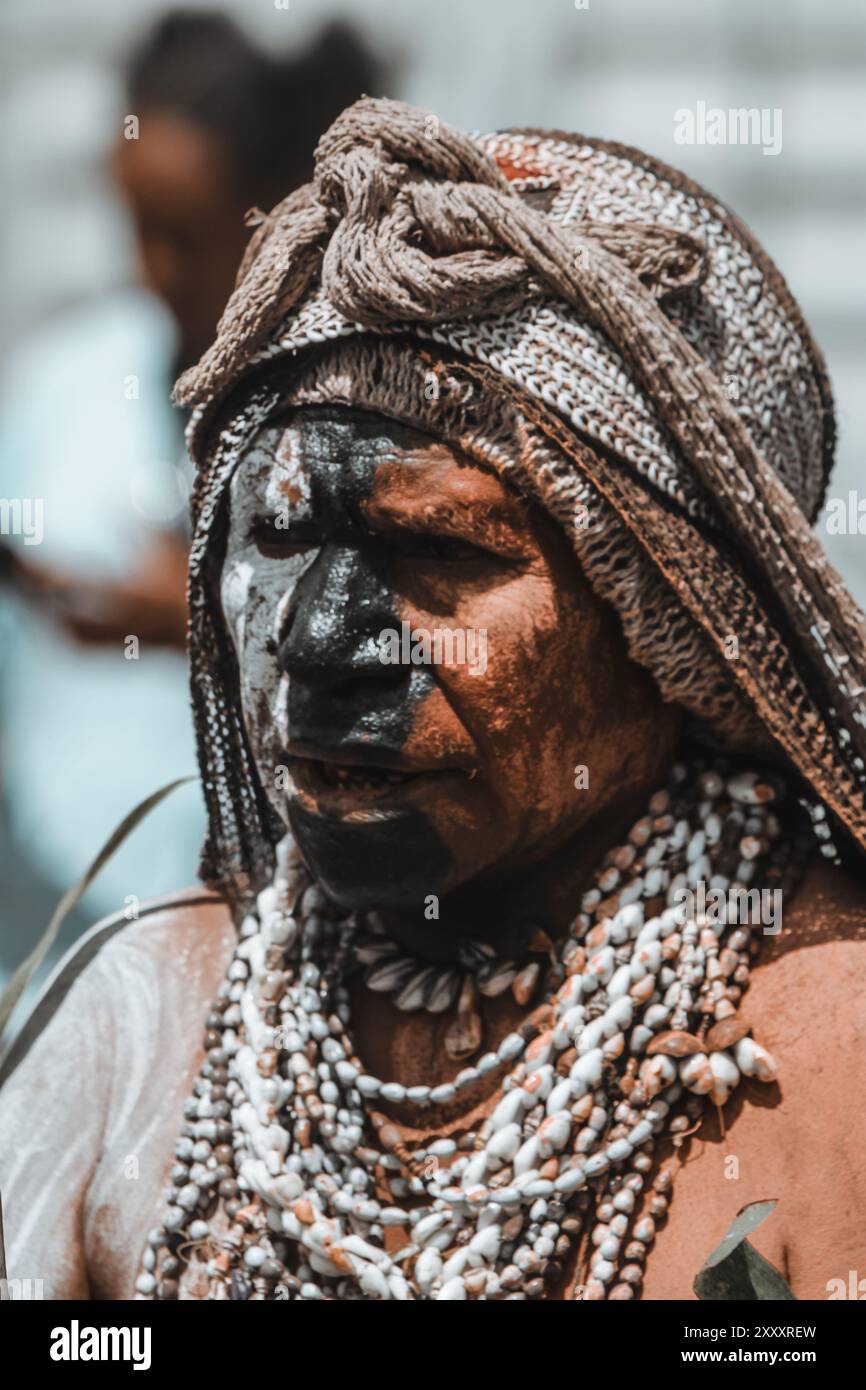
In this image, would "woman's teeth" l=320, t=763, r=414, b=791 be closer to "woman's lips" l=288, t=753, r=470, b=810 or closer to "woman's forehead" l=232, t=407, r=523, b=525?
"woman's lips" l=288, t=753, r=470, b=810

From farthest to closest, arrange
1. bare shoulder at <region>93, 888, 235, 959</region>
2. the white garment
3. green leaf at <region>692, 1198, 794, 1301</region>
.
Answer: bare shoulder at <region>93, 888, 235, 959</region>
the white garment
green leaf at <region>692, 1198, 794, 1301</region>

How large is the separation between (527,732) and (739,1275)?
0.46 m

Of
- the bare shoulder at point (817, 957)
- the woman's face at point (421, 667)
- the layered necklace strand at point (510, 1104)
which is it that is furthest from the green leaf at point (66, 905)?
the bare shoulder at point (817, 957)

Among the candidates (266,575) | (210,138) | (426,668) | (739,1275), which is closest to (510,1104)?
(739,1275)

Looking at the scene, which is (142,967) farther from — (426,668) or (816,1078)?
(816,1078)

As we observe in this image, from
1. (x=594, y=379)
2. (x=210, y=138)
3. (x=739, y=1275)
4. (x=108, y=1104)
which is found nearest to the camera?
(x=739, y=1275)

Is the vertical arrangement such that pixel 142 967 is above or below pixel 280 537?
below

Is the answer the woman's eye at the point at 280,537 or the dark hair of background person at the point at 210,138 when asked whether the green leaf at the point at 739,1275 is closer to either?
the woman's eye at the point at 280,537

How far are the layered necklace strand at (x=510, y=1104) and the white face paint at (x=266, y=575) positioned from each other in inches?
8.4

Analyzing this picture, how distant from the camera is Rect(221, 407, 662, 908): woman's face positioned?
1.48 m

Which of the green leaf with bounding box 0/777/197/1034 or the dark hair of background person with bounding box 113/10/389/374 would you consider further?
the dark hair of background person with bounding box 113/10/389/374

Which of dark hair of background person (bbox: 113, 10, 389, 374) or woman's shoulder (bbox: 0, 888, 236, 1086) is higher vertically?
dark hair of background person (bbox: 113, 10, 389, 374)

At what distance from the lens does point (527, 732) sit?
59.1 inches

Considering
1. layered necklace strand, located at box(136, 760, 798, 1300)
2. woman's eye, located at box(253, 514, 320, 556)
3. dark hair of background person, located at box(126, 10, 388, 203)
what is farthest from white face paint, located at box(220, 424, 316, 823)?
dark hair of background person, located at box(126, 10, 388, 203)
